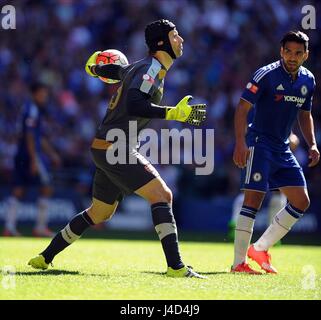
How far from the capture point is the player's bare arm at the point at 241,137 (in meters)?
8.41

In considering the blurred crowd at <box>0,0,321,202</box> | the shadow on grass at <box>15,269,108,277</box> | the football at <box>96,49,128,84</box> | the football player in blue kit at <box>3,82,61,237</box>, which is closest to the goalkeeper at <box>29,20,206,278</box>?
the shadow on grass at <box>15,269,108,277</box>

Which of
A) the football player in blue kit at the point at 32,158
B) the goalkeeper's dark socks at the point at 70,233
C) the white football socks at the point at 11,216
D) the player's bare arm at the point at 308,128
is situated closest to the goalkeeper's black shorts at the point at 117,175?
the goalkeeper's dark socks at the point at 70,233

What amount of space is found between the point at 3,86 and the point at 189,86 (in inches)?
174

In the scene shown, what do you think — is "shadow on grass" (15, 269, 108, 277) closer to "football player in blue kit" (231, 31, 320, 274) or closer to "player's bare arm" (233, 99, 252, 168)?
"football player in blue kit" (231, 31, 320, 274)

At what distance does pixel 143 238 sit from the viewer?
15109 millimetres

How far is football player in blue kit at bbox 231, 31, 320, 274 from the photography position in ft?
28.6

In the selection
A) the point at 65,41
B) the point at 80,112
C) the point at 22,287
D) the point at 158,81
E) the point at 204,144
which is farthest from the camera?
the point at 65,41

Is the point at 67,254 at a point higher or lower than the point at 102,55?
lower

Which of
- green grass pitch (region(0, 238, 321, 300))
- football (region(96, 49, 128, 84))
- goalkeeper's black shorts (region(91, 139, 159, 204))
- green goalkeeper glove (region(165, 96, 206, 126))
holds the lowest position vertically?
green grass pitch (region(0, 238, 321, 300))

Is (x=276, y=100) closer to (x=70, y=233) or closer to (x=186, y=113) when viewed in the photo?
(x=186, y=113)

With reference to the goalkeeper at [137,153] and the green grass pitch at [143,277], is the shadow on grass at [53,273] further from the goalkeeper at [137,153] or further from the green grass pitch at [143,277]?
the goalkeeper at [137,153]

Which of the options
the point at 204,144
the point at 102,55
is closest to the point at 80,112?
the point at 204,144

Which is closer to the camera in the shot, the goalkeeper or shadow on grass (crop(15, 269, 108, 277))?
the goalkeeper
